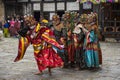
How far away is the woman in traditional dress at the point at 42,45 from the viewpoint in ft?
31.0

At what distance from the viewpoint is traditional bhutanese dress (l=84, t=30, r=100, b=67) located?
10234 mm

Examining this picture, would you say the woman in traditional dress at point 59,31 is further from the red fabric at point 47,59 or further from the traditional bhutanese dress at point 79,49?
the red fabric at point 47,59

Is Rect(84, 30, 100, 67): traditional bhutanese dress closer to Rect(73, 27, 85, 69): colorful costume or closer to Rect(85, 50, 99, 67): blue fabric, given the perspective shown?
Rect(85, 50, 99, 67): blue fabric

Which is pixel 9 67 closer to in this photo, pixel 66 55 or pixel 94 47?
pixel 66 55

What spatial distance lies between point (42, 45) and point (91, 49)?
151cm

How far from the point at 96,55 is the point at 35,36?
1.88 m

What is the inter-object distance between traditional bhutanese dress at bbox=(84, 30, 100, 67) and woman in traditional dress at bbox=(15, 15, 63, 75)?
101cm

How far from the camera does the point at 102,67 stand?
437 inches

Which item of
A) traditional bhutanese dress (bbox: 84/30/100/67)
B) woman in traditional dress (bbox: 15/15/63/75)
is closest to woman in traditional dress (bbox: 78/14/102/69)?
traditional bhutanese dress (bbox: 84/30/100/67)

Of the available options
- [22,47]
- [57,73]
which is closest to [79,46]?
[57,73]

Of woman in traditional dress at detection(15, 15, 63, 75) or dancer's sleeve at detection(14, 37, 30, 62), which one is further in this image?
dancer's sleeve at detection(14, 37, 30, 62)

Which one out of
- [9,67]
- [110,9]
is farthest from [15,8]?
[9,67]

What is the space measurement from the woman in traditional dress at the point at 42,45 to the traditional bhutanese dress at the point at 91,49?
1.01 meters

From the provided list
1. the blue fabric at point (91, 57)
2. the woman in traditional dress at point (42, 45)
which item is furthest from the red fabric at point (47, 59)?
the blue fabric at point (91, 57)
